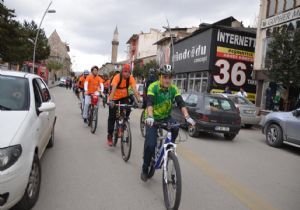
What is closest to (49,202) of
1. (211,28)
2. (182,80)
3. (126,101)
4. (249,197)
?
(249,197)

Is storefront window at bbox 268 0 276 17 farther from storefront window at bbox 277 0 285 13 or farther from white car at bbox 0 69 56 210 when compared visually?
white car at bbox 0 69 56 210

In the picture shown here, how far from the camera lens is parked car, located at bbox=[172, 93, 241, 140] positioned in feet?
37.1

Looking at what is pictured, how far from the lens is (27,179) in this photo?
13.4ft

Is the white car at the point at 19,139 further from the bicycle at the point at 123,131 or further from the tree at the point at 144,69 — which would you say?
the tree at the point at 144,69

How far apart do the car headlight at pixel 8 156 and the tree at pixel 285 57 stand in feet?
51.3

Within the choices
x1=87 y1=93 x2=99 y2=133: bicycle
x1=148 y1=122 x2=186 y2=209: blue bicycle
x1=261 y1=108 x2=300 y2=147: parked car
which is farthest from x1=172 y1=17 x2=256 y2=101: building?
x1=148 y1=122 x2=186 y2=209: blue bicycle

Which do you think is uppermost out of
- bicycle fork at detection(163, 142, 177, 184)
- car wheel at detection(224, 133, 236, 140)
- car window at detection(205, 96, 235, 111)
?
car window at detection(205, 96, 235, 111)

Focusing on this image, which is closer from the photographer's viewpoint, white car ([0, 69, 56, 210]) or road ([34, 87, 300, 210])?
white car ([0, 69, 56, 210])

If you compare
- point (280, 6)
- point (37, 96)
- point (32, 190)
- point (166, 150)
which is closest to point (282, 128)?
point (166, 150)

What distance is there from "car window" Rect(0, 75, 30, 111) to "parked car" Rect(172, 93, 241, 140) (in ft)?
21.7

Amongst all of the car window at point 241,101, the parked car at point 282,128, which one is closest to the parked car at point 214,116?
the parked car at point 282,128

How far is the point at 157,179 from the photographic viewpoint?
6.09 meters

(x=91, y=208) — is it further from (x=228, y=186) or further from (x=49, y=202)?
(x=228, y=186)

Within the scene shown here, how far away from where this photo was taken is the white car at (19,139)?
3809 mm
